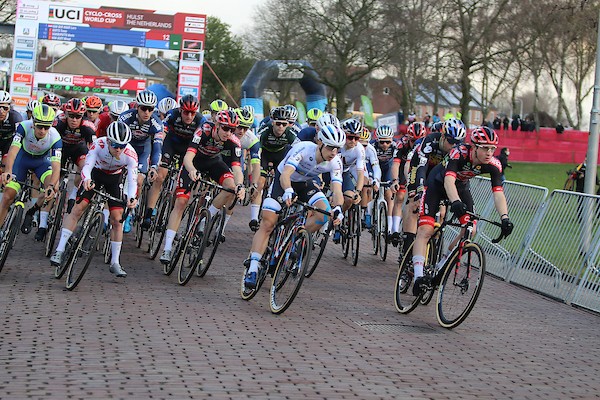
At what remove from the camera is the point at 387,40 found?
48406 millimetres

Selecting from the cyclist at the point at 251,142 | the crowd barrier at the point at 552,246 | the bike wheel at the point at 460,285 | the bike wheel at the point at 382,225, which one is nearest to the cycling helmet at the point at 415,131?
the bike wheel at the point at 382,225

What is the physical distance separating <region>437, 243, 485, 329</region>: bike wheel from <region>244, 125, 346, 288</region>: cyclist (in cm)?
122

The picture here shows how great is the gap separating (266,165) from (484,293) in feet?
16.0

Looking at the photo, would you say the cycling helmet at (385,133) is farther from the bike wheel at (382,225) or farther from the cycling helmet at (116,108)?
the cycling helmet at (116,108)

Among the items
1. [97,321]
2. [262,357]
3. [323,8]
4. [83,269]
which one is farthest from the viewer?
[323,8]

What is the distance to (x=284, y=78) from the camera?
48531 mm

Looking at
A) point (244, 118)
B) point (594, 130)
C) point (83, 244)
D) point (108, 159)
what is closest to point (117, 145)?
point (108, 159)

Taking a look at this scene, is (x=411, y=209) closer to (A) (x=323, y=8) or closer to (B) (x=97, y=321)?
(B) (x=97, y=321)

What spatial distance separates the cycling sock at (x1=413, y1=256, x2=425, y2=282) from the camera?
10.3 metres

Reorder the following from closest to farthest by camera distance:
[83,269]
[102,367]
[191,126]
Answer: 1. [102,367]
2. [83,269]
3. [191,126]

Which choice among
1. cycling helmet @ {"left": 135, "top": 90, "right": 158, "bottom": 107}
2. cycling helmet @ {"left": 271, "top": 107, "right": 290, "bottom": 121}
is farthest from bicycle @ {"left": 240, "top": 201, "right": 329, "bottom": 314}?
cycling helmet @ {"left": 271, "top": 107, "right": 290, "bottom": 121}

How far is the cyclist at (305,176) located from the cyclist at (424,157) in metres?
1.78

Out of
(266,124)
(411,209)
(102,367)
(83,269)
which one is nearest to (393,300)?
(411,209)

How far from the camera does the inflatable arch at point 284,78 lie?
47.5m
